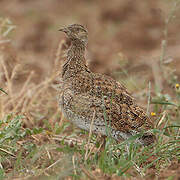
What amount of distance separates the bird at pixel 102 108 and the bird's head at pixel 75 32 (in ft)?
1.35

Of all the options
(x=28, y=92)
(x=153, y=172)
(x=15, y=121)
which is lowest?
(x=153, y=172)

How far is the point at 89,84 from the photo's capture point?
4.70 metres

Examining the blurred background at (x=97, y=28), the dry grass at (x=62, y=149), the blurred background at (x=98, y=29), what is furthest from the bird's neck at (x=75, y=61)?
the blurred background at (x=97, y=28)

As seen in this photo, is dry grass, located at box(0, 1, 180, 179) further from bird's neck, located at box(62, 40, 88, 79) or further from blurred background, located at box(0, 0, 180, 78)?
blurred background, located at box(0, 0, 180, 78)

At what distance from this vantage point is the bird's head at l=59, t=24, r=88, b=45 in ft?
16.4

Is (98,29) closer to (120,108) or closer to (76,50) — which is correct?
(76,50)

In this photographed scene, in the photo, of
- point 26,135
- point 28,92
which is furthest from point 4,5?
point 26,135

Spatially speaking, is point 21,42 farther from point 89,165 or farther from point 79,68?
point 89,165

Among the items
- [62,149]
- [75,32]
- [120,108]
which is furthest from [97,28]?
[62,149]

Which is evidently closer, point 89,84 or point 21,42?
point 89,84

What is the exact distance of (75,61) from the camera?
4992mm

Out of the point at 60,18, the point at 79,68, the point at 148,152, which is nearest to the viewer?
the point at 148,152

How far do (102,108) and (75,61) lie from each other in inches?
29.8

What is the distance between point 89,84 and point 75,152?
81cm
